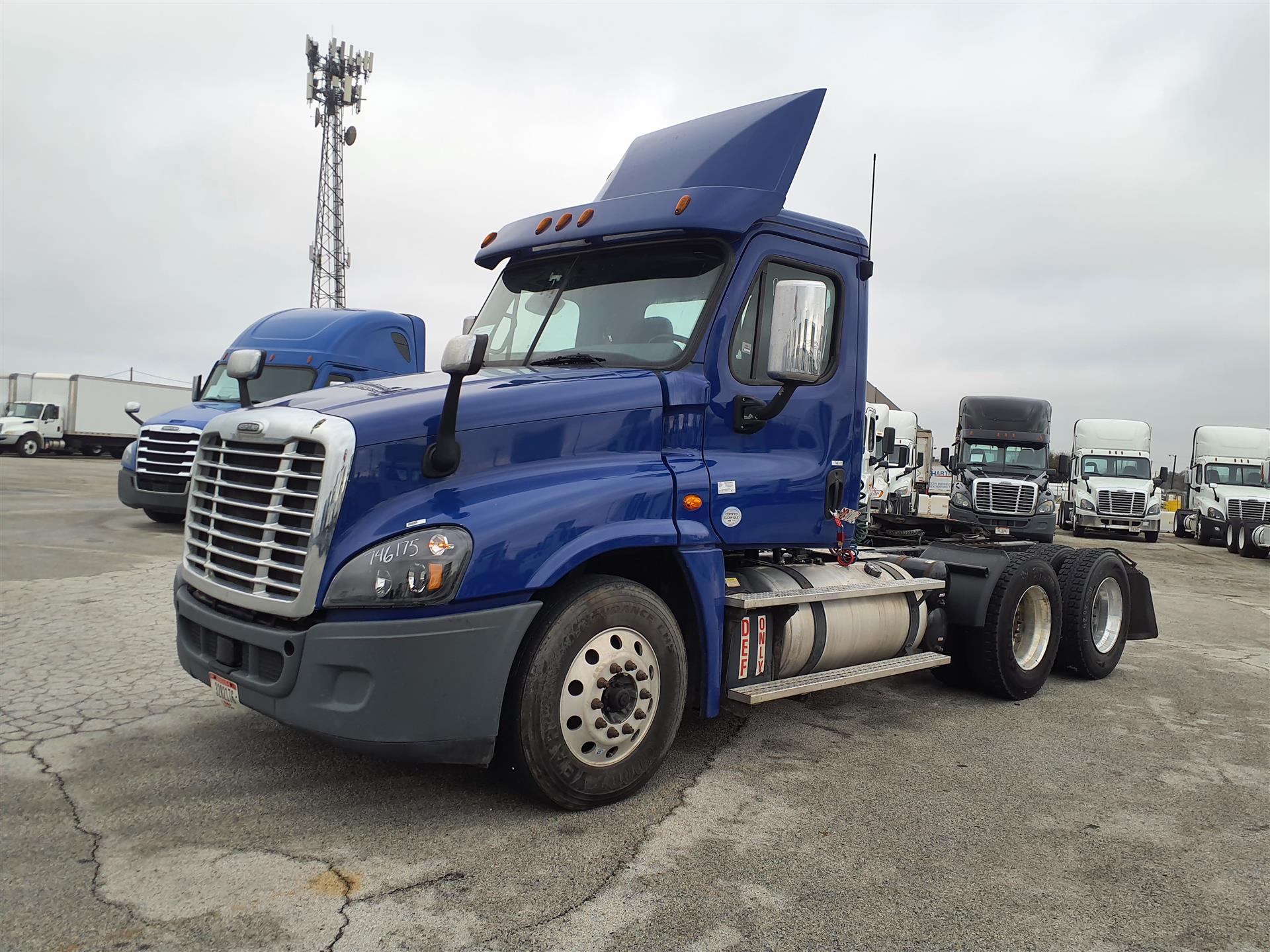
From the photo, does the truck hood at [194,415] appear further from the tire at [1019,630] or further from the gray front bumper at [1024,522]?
the gray front bumper at [1024,522]

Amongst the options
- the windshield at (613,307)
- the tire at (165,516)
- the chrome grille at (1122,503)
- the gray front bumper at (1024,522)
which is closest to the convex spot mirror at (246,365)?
the windshield at (613,307)

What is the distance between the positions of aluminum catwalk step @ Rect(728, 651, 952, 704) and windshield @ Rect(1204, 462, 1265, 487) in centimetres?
2173

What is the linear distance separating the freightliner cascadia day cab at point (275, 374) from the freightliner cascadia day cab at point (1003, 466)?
43.0 feet

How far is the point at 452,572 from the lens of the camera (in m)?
3.52

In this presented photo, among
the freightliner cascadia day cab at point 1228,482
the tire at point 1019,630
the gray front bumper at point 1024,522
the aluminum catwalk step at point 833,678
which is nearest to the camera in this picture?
the aluminum catwalk step at point 833,678

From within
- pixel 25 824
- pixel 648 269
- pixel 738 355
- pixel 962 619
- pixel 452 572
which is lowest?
pixel 25 824

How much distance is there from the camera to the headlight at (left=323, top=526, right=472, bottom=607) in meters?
3.51

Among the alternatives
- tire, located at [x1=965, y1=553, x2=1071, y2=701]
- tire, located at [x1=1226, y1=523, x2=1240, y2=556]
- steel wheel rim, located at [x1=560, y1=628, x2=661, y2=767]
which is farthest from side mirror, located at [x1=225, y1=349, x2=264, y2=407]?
tire, located at [x1=1226, y1=523, x2=1240, y2=556]

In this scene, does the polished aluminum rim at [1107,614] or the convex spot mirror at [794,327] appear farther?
the polished aluminum rim at [1107,614]

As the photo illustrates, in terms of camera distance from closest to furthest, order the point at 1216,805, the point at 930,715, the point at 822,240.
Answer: the point at 1216,805, the point at 822,240, the point at 930,715

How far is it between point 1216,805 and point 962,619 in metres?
1.98

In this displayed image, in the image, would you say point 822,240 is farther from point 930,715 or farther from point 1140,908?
point 1140,908

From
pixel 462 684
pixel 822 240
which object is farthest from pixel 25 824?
pixel 822 240

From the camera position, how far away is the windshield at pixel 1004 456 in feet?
69.9
